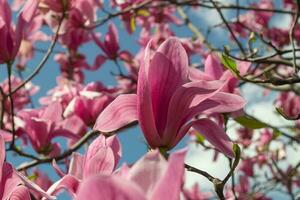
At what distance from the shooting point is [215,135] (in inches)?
34.7

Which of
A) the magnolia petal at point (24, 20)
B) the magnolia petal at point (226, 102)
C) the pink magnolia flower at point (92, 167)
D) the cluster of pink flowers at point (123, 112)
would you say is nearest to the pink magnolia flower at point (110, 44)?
the cluster of pink flowers at point (123, 112)

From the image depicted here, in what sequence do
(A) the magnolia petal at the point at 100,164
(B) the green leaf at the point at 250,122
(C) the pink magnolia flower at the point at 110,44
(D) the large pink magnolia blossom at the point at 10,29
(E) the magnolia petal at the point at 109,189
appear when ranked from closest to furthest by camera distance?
(E) the magnolia petal at the point at 109,189, (A) the magnolia petal at the point at 100,164, (B) the green leaf at the point at 250,122, (D) the large pink magnolia blossom at the point at 10,29, (C) the pink magnolia flower at the point at 110,44

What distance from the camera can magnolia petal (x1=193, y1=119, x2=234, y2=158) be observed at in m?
0.85

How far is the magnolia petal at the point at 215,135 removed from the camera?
33.6 inches

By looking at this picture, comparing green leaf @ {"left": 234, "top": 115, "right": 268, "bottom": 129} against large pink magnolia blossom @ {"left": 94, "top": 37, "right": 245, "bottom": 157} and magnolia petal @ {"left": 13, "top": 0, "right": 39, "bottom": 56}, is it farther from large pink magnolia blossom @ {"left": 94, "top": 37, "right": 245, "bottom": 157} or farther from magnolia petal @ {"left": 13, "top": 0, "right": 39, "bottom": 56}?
magnolia petal @ {"left": 13, "top": 0, "right": 39, "bottom": 56}

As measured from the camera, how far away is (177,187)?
458mm

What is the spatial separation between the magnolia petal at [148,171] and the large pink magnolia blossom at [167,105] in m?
0.32

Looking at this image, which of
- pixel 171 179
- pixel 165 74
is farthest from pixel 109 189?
pixel 165 74

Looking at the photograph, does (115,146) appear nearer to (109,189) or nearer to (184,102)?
(184,102)

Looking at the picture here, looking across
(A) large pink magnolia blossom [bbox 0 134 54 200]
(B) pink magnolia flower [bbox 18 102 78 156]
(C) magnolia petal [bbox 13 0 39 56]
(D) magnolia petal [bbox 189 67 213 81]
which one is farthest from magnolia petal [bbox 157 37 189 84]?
(B) pink magnolia flower [bbox 18 102 78 156]

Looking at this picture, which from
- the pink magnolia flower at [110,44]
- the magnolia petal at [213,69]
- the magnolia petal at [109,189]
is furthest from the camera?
the pink magnolia flower at [110,44]

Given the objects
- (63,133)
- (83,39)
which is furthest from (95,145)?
(83,39)

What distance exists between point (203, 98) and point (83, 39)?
7.73ft

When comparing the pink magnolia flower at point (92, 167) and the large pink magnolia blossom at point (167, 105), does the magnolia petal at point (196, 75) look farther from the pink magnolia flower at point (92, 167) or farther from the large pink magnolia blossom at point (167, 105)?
the pink magnolia flower at point (92, 167)
